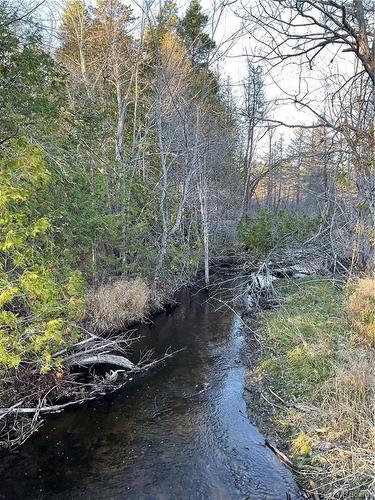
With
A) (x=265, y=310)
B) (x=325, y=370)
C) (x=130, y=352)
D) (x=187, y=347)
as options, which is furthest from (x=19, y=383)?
(x=265, y=310)

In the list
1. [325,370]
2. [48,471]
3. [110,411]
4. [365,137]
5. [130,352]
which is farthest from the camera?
[130,352]

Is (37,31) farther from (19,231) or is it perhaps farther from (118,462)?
(118,462)

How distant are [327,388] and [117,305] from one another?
6.80m

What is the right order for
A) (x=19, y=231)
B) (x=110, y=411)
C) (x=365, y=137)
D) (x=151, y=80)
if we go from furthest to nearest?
(x=151, y=80)
(x=110, y=411)
(x=19, y=231)
(x=365, y=137)

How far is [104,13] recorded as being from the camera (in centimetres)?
1519

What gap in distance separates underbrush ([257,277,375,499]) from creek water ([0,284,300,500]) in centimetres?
49

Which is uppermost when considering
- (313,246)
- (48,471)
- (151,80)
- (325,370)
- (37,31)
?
(151,80)

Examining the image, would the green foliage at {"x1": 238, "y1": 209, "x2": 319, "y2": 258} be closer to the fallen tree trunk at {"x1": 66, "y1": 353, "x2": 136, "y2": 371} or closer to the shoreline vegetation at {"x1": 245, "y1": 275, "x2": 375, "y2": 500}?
the shoreline vegetation at {"x1": 245, "y1": 275, "x2": 375, "y2": 500}

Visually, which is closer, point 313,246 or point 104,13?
point 313,246

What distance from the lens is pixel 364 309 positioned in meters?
7.28

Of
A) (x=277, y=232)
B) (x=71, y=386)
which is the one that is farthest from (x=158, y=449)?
(x=277, y=232)

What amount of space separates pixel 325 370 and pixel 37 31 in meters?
7.85

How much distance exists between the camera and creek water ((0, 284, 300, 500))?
5.07 metres

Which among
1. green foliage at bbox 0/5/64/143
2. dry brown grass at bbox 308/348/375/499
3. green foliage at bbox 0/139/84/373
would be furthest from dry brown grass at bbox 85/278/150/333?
dry brown grass at bbox 308/348/375/499
